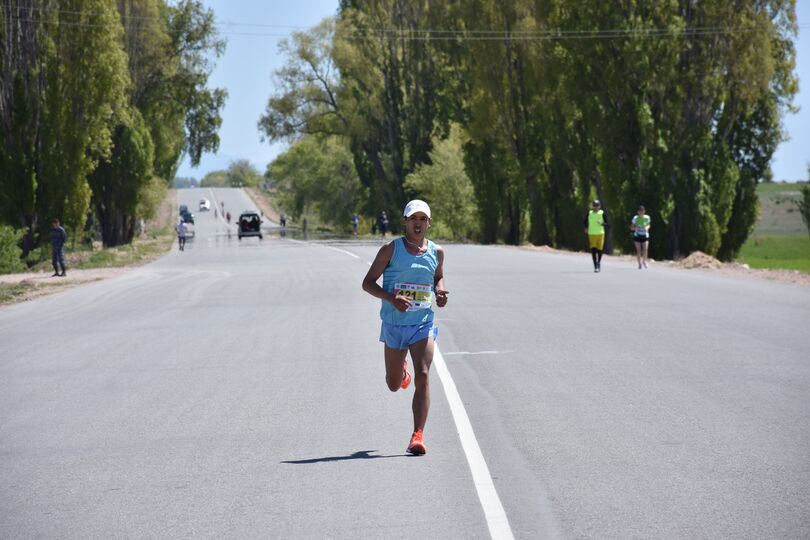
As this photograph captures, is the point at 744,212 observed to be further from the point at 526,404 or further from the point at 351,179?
the point at 351,179

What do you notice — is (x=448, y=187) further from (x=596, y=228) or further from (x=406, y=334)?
(x=406, y=334)

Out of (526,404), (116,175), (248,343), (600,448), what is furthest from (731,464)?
(116,175)

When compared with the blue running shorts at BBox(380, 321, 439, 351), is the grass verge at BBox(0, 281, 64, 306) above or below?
below

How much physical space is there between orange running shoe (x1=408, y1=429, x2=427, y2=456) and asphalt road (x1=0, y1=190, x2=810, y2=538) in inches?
2.2

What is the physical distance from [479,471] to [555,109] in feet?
143

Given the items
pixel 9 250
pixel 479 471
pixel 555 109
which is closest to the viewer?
pixel 479 471

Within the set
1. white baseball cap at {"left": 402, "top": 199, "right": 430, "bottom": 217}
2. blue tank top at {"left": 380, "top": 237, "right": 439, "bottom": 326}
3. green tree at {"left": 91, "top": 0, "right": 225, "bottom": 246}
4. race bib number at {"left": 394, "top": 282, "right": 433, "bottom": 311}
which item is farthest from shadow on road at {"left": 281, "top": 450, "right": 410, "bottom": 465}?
green tree at {"left": 91, "top": 0, "right": 225, "bottom": 246}

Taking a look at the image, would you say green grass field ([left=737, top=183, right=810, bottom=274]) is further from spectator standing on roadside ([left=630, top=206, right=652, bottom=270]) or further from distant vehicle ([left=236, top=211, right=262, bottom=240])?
distant vehicle ([left=236, top=211, right=262, bottom=240])

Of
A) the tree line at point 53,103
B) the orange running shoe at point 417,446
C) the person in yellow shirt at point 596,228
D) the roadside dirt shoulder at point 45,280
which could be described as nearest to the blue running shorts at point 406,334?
the orange running shoe at point 417,446

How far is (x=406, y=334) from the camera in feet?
26.7

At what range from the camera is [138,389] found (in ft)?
37.1

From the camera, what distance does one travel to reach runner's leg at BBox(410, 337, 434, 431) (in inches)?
315

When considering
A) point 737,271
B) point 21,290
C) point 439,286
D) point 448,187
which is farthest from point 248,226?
point 439,286

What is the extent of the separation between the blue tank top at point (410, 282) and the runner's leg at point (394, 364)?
0.26m
